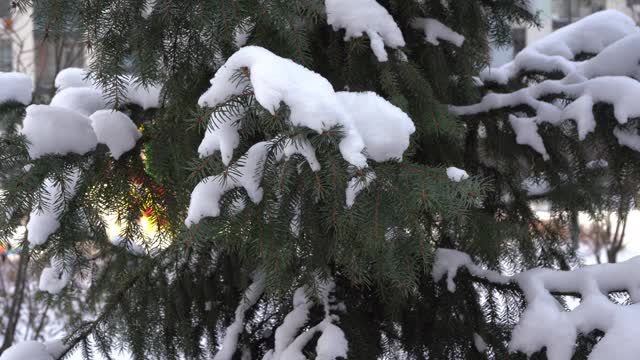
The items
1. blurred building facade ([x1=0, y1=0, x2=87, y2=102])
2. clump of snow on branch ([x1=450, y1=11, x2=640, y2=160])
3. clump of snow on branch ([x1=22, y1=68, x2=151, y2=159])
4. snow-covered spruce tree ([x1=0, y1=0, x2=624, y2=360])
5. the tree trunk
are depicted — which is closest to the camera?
snow-covered spruce tree ([x1=0, y1=0, x2=624, y2=360])

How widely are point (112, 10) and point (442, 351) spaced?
4.62 ft

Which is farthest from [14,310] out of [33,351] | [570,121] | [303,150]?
[303,150]

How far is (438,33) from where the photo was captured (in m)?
2.29

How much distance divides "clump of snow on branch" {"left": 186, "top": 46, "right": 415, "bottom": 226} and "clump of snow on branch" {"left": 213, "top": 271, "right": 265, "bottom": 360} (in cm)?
112

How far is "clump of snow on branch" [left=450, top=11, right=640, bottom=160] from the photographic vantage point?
7.12 ft

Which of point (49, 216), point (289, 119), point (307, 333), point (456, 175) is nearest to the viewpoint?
point (289, 119)

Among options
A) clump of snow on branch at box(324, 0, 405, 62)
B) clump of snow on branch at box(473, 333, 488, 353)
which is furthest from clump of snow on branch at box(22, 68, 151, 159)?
clump of snow on branch at box(473, 333, 488, 353)

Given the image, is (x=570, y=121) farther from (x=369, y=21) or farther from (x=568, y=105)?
(x=369, y=21)

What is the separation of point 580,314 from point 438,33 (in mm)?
988

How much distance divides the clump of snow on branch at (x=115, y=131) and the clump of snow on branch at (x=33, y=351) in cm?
77

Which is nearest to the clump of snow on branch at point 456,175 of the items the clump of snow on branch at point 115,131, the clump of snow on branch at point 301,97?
the clump of snow on branch at point 301,97

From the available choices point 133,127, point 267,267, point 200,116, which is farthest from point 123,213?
point 200,116

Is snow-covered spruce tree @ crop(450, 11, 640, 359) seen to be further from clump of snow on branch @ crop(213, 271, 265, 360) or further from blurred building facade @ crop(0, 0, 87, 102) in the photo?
blurred building facade @ crop(0, 0, 87, 102)

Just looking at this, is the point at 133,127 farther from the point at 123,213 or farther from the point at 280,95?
the point at 280,95
